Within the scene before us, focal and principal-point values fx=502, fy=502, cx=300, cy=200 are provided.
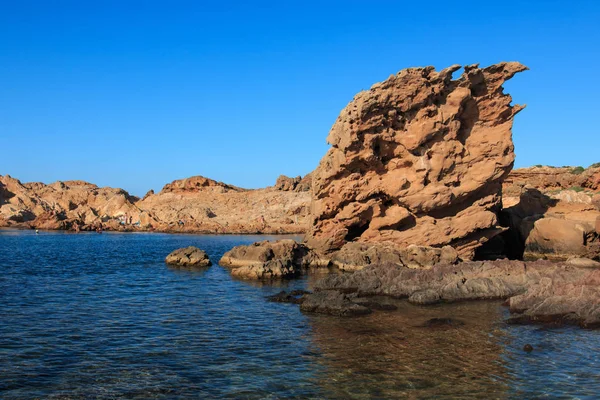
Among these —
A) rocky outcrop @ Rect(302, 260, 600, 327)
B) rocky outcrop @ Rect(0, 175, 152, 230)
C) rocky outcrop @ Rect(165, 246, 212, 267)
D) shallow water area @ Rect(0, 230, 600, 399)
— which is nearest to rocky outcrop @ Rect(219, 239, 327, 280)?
rocky outcrop @ Rect(165, 246, 212, 267)

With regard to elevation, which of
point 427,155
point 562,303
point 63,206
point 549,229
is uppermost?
point 427,155

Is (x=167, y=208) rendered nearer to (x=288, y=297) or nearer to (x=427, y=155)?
(x=427, y=155)

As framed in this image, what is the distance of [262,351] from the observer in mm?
14594

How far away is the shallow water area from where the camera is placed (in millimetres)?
11633

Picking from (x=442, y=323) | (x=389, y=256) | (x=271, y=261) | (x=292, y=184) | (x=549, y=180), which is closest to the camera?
→ (x=442, y=323)

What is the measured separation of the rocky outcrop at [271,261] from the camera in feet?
97.2

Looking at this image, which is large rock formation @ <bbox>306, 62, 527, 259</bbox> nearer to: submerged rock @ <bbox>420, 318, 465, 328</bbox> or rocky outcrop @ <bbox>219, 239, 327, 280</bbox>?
rocky outcrop @ <bbox>219, 239, 327, 280</bbox>

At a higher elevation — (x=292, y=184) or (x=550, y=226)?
(x=292, y=184)

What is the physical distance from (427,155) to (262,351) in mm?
20757

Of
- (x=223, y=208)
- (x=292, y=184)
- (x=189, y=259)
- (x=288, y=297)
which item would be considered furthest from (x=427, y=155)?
(x=292, y=184)

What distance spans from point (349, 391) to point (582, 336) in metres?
9.14

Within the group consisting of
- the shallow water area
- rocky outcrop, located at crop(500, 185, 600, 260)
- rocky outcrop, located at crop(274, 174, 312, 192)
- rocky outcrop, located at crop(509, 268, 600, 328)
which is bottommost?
the shallow water area

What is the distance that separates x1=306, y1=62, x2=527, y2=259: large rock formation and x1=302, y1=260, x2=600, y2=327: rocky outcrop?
21.9 feet

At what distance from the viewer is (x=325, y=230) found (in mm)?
35656
